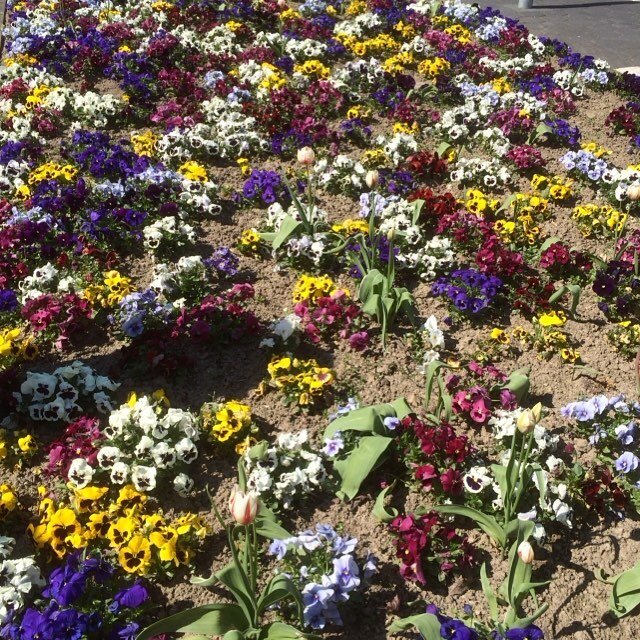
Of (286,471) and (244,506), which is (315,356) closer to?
(286,471)

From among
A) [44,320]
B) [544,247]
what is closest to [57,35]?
[44,320]

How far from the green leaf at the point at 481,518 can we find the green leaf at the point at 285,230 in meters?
2.74

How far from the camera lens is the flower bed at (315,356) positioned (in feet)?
11.5

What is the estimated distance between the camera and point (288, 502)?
3908mm

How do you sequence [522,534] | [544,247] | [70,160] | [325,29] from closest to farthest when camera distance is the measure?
[522,534] → [544,247] → [70,160] → [325,29]

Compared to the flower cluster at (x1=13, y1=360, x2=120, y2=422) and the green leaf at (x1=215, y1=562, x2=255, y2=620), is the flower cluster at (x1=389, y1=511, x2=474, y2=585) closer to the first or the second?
the green leaf at (x1=215, y1=562, x2=255, y2=620)

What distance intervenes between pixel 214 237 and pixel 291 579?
3549 mm

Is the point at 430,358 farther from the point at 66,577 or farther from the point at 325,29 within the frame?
the point at 325,29

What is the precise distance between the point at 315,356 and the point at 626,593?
2456mm

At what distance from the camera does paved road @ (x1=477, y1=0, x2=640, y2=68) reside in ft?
35.9

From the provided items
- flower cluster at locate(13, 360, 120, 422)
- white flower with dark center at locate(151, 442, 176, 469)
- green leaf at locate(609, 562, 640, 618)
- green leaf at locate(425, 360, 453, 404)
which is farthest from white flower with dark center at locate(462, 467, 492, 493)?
flower cluster at locate(13, 360, 120, 422)

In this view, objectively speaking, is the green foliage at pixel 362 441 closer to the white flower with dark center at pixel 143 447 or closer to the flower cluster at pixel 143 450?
the flower cluster at pixel 143 450

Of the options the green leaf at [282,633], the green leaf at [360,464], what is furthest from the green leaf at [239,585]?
the green leaf at [360,464]

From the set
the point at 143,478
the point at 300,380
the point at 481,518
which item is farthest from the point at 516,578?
the point at 143,478
